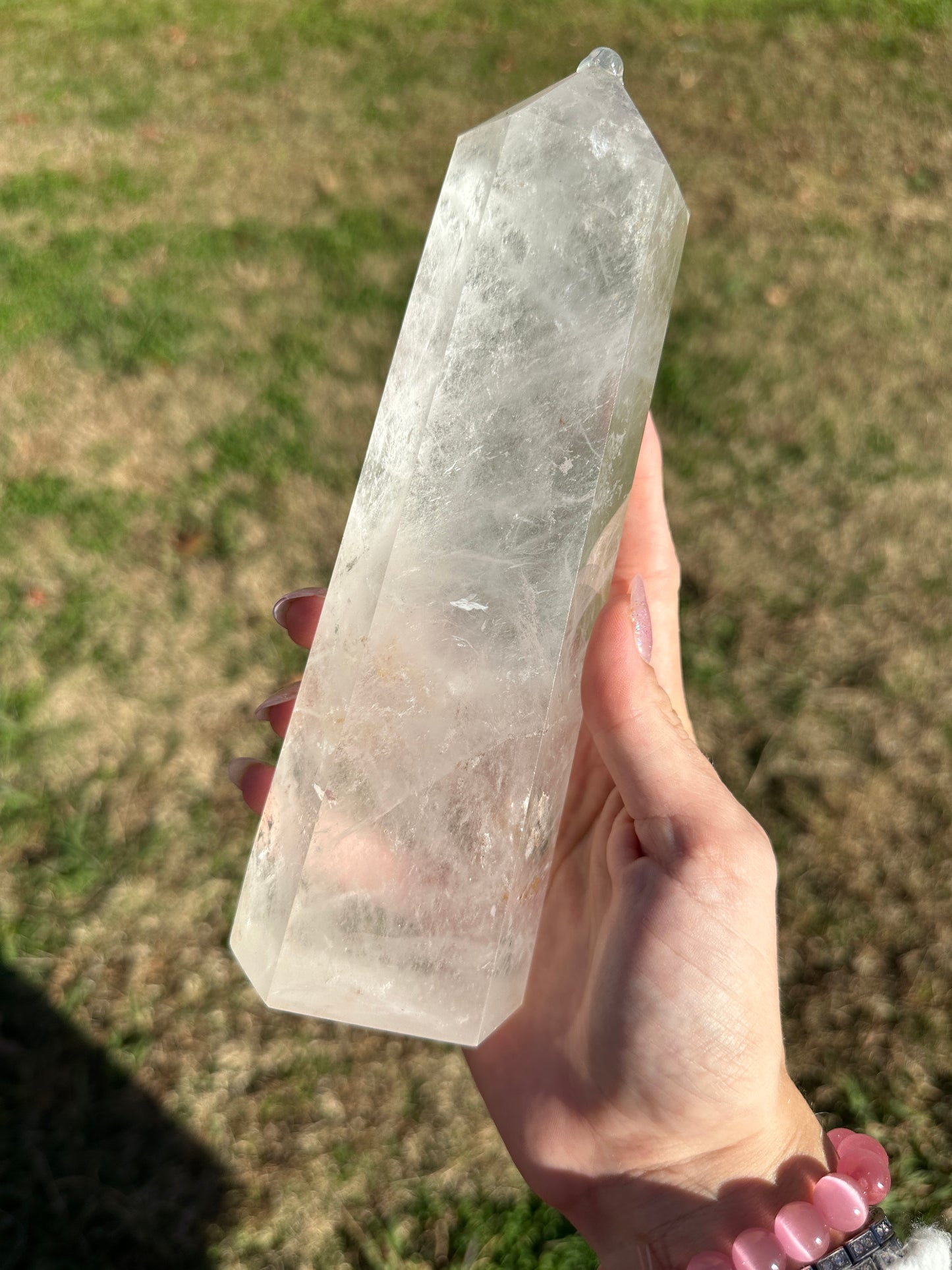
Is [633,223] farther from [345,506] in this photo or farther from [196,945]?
[196,945]

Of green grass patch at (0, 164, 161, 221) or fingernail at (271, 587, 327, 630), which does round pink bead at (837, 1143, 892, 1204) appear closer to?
fingernail at (271, 587, 327, 630)

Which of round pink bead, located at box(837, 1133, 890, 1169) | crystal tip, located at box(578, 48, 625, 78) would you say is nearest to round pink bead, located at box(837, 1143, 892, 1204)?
round pink bead, located at box(837, 1133, 890, 1169)

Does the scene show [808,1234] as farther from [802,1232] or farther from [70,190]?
[70,190]

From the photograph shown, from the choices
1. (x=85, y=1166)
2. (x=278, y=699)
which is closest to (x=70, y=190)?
(x=278, y=699)

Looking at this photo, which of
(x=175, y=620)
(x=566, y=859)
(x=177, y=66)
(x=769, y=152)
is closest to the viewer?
(x=566, y=859)

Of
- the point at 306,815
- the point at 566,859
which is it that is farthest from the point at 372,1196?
the point at 306,815
